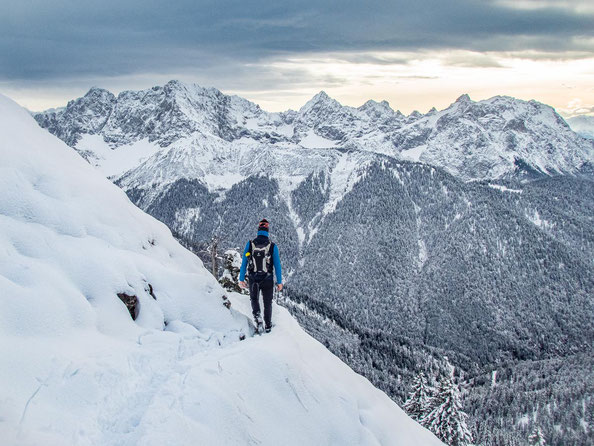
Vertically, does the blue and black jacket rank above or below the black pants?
above

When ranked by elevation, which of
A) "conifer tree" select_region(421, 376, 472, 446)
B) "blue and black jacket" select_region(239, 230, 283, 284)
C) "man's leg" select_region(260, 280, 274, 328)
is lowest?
"conifer tree" select_region(421, 376, 472, 446)

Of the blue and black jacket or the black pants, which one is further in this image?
the blue and black jacket

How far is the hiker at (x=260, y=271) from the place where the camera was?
44.3ft

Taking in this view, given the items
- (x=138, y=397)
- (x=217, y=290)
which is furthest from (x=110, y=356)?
(x=217, y=290)

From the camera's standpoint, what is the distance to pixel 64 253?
11.3m

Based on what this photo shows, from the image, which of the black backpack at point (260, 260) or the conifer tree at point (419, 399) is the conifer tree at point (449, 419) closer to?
the conifer tree at point (419, 399)

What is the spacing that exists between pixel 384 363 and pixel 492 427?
3909cm

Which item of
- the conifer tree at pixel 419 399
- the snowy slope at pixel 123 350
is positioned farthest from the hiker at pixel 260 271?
the conifer tree at pixel 419 399

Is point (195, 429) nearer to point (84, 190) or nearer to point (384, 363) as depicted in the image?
point (84, 190)

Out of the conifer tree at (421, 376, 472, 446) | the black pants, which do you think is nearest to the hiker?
the black pants

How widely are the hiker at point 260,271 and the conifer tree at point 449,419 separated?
1078 inches

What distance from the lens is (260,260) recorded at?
13555 millimetres

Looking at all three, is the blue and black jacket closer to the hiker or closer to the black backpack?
the hiker

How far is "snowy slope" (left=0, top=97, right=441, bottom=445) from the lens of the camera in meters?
7.79
